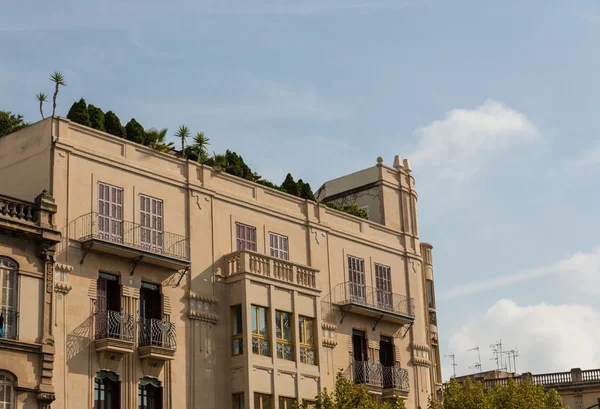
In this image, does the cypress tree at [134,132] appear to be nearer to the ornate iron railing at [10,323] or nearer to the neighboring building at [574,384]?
the ornate iron railing at [10,323]

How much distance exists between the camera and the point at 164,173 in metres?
40.5

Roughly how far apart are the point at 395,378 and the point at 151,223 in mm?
13220

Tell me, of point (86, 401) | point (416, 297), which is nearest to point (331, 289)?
point (416, 297)

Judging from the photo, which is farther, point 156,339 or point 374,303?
point 374,303

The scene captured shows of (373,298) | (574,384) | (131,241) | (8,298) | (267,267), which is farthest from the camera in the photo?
(574,384)

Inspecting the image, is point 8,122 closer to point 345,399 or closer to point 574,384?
point 345,399

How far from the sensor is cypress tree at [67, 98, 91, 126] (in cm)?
4081

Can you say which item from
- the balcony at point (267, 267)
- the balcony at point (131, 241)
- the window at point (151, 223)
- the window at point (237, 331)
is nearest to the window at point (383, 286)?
the balcony at point (267, 267)

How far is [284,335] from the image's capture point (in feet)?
135

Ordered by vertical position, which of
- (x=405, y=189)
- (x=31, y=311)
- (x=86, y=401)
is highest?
(x=405, y=189)

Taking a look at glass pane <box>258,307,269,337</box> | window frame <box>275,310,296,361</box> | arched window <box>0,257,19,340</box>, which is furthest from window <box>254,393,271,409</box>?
arched window <box>0,257,19,340</box>

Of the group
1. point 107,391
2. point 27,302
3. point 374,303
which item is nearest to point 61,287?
point 27,302

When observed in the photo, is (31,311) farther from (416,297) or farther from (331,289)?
(416,297)

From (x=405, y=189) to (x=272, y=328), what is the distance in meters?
13.8
